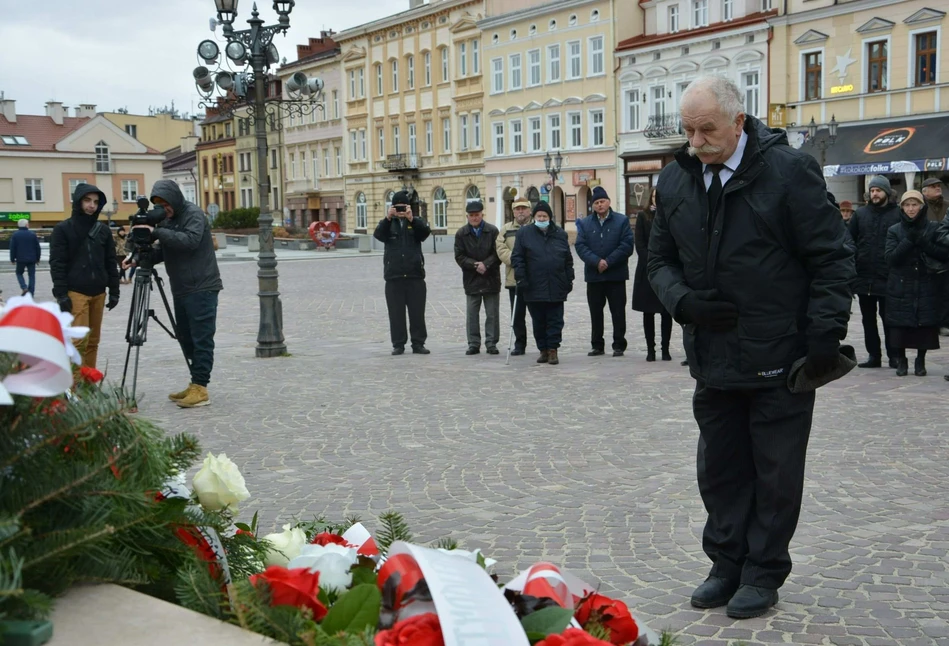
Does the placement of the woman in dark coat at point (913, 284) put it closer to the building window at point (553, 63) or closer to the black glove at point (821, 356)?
the black glove at point (821, 356)

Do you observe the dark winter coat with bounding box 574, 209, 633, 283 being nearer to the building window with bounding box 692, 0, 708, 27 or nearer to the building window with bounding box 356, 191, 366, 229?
the building window with bounding box 692, 0, 708, 27

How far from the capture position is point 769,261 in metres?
4.04

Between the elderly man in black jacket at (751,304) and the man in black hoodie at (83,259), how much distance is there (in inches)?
292

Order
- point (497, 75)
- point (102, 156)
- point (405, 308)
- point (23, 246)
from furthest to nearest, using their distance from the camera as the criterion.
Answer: point (102, 156) < point (497, 75) < point (23, 246) < point (405, 308)

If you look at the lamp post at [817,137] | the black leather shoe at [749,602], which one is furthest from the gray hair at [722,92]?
the lamp post at [817,137]

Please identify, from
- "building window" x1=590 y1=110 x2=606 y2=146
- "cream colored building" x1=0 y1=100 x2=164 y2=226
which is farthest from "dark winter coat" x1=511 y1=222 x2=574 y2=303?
"cream colored building" x1=0 y1=100 x2=164 y2=226

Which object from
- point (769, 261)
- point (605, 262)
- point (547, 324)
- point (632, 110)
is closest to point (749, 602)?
point (769, 261)

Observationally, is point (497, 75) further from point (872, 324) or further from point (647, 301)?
point (872, 324)

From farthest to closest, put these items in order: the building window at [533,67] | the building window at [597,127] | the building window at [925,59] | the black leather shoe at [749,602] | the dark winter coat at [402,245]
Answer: the building window at [533,67] → the building window at [597,127] → the building window at [925,59] → the dark winter coat at [402,245] → the black leather shoe at [749,602]

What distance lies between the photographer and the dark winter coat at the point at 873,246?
11.3 meters

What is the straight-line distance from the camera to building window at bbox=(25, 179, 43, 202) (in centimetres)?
8188

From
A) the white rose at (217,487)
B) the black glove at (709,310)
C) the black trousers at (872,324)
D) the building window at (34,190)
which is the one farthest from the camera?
the building window at (34,190)

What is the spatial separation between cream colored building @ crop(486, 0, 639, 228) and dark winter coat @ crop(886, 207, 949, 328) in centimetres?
3843

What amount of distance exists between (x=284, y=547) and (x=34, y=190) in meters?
87.0
